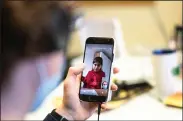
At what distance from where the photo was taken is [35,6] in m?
0.69

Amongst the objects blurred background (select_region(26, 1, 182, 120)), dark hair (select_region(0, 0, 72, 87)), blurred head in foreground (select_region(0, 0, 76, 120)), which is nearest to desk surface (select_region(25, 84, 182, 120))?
blurred background (select_region(26, 1, 182, 120))

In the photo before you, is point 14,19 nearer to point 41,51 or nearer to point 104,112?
point 41,51

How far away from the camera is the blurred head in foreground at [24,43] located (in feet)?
2.22

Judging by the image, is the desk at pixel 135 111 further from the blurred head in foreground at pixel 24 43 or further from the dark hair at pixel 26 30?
the dark hair at pixel 26 30

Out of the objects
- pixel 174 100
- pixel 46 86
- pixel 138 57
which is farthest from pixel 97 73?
pixel 138 57

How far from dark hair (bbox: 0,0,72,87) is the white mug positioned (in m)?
0.44

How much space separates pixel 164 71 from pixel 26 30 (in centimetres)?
57

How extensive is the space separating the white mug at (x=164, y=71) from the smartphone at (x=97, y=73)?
340 mm

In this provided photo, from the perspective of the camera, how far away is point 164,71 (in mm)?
1079

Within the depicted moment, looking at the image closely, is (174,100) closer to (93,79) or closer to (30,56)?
(93,79)

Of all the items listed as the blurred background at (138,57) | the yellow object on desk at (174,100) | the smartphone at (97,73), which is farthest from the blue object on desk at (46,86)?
the yellow object on desk at (174,100)

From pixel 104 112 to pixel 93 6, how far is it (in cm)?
132

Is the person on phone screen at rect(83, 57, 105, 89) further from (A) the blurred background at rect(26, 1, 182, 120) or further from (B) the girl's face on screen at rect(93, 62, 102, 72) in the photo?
(A) the blurred background at rect(26, 1, 182, 120)

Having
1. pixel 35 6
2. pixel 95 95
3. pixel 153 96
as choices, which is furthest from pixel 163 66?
pixel 35 6
